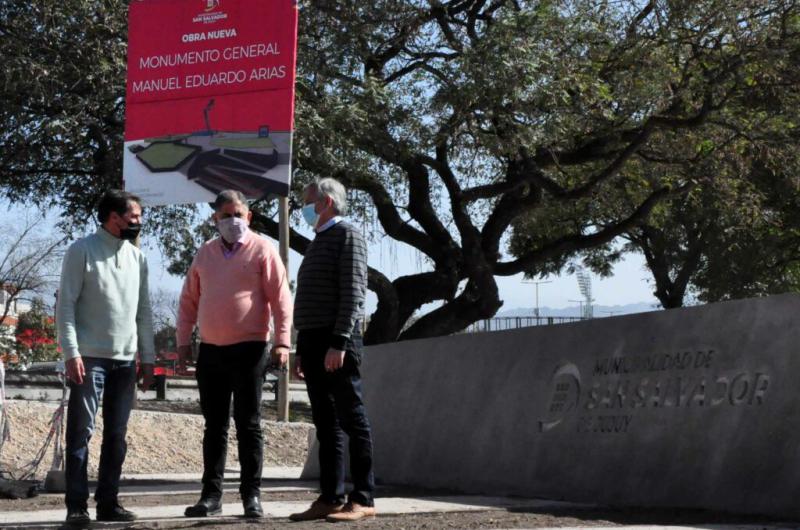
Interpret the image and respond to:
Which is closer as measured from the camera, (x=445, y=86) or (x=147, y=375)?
(x=147, y=375)

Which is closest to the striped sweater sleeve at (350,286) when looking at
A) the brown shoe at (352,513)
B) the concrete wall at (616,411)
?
the brown shoe at (352,513)

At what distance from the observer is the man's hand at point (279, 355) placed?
6504 mm

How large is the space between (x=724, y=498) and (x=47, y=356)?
4706 centimetres

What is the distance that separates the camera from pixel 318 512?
6.14 metres

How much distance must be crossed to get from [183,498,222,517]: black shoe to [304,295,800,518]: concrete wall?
218 centimetres

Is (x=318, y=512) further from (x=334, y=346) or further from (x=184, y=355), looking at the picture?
(x=184, y=355)

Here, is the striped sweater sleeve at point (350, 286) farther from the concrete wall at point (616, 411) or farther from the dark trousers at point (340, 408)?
the concrete wall at point (616, 411)

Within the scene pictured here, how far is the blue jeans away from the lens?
20.1ft

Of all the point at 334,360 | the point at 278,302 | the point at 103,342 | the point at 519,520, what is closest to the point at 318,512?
the point at 334,360

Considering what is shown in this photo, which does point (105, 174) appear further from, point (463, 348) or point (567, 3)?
point (463, 348)

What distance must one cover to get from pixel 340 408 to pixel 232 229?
1161mm

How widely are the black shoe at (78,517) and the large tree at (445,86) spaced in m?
11.2

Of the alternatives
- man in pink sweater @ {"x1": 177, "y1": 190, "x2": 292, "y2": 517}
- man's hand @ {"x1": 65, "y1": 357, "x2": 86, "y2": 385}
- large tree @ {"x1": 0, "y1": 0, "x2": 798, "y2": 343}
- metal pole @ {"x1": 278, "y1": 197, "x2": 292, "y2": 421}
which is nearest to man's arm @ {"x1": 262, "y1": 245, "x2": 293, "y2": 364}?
man in pink sweater @ {"x1": 177, "y1": 190, "x2": 292, "y2": 517}

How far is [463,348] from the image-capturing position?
862 cm
